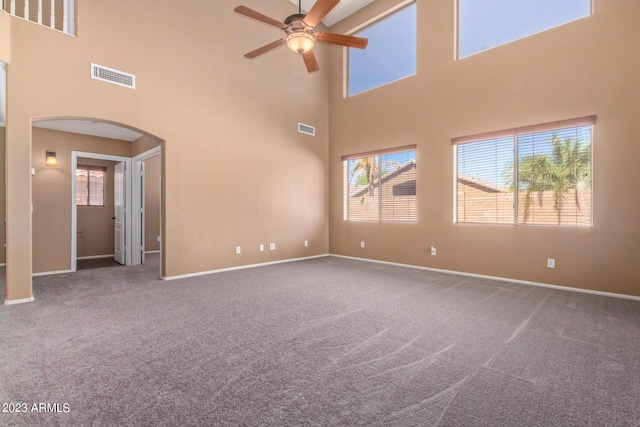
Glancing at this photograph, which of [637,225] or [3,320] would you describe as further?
[637,225]

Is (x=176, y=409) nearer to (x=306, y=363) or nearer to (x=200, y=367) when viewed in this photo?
(x=200, y=367)

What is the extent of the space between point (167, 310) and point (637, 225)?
5652 mm

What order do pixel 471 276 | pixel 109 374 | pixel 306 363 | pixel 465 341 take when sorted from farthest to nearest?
pixel 471 276, pixel 465 341, pixel 306 363, pixel 109 374

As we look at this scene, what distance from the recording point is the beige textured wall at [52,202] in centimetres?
537

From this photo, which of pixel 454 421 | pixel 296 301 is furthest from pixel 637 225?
pixel 296 301

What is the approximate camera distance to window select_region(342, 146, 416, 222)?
5.81m

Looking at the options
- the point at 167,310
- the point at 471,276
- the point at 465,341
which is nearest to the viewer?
the point at 465,341

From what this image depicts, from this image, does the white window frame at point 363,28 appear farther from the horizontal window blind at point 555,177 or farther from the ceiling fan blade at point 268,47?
the ceiling fan blade at point 268,47

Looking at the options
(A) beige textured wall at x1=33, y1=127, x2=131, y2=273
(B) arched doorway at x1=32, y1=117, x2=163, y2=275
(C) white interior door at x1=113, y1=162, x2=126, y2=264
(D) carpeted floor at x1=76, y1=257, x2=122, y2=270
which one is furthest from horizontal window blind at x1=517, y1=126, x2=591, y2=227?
(A) beige textured wall at x1=33, y1=127, x2=131, y2=273

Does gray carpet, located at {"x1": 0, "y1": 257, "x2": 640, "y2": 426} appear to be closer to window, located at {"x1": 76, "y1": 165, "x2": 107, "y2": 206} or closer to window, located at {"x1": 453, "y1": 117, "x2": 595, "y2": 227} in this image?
window, located at {"x1": 453, "y1": 117, "x2": 595, "y2": 227}

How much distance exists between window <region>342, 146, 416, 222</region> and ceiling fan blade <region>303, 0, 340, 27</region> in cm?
321

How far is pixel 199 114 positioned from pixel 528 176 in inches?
209

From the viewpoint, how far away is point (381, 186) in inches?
248

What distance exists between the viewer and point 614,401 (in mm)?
1723
